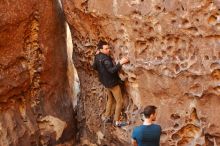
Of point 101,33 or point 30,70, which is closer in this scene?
point 101,33

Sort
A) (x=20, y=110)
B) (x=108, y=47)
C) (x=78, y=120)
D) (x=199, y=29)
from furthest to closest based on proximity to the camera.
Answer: (x=78, y=120) → (x=20, y=110) → (x=108, y=47) → (x=199, y=29)

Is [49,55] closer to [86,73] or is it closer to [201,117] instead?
[86,73]

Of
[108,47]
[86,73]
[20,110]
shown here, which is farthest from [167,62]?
[20,110]

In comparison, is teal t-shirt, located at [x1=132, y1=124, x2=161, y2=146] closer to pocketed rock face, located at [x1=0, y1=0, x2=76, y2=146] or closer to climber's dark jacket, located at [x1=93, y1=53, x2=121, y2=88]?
climber's dark jacket, located at [x1=93, y1=53, x2=121, y2=88]

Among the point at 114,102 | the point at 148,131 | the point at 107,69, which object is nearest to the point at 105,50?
the point at 107,69

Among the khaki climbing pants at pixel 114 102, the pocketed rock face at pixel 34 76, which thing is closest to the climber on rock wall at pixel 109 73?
the khaki climbing pants at pixel 114 102

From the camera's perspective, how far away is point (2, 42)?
7.35m

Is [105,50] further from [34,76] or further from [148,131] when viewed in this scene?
[148,131]

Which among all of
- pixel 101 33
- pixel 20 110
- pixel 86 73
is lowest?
pixel 20 110

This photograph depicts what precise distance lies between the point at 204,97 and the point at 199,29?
2.74 ft

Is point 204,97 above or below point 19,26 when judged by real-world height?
below

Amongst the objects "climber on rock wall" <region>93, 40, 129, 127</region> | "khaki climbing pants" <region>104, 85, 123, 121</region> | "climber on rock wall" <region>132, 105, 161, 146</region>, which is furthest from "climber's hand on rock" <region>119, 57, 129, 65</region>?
"climber on rock wall" <region>132, 105, 161, 146</region>

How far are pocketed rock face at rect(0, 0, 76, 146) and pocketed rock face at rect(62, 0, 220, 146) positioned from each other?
2.76 feet

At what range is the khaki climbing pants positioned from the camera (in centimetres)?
735
